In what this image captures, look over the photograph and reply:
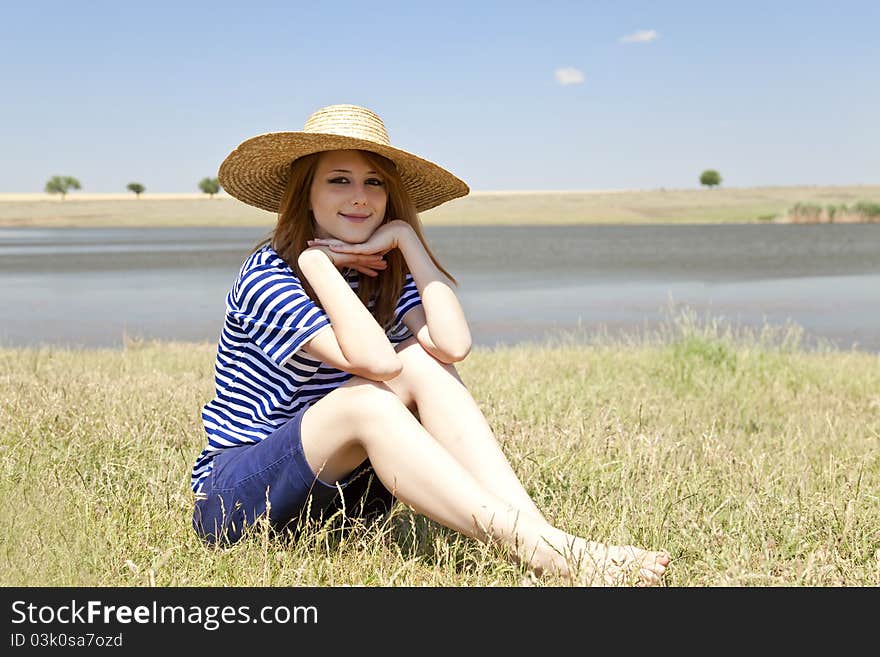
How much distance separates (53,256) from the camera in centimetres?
3136

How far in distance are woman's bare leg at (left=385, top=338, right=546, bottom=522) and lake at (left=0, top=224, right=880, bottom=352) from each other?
5683 mm

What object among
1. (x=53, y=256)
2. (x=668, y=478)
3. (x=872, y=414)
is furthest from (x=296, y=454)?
(x=53, y=256)

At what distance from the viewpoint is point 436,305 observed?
3457 mm

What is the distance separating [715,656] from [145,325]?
12.6 meters

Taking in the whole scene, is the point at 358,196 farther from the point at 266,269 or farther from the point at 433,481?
the point at 433,481

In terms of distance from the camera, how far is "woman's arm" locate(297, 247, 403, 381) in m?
3.10

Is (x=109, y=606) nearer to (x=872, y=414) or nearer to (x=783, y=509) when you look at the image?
(x=783, y=509)

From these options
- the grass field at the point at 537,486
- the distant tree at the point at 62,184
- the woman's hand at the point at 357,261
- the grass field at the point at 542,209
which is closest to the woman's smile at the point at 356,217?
the woman's hand at the point at 357,261

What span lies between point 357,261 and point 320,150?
0.43 m

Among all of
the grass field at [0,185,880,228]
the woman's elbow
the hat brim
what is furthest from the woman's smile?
the grass field at [0,185,880,228]

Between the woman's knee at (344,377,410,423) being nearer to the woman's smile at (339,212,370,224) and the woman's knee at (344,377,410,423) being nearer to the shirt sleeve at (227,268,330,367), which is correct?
the shirt sleeve at (227,268,330,367)

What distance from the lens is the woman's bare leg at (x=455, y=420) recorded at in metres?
3.15

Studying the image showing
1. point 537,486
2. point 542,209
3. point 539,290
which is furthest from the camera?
point 542,209

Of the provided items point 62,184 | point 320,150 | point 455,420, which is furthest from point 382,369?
point 62,184
